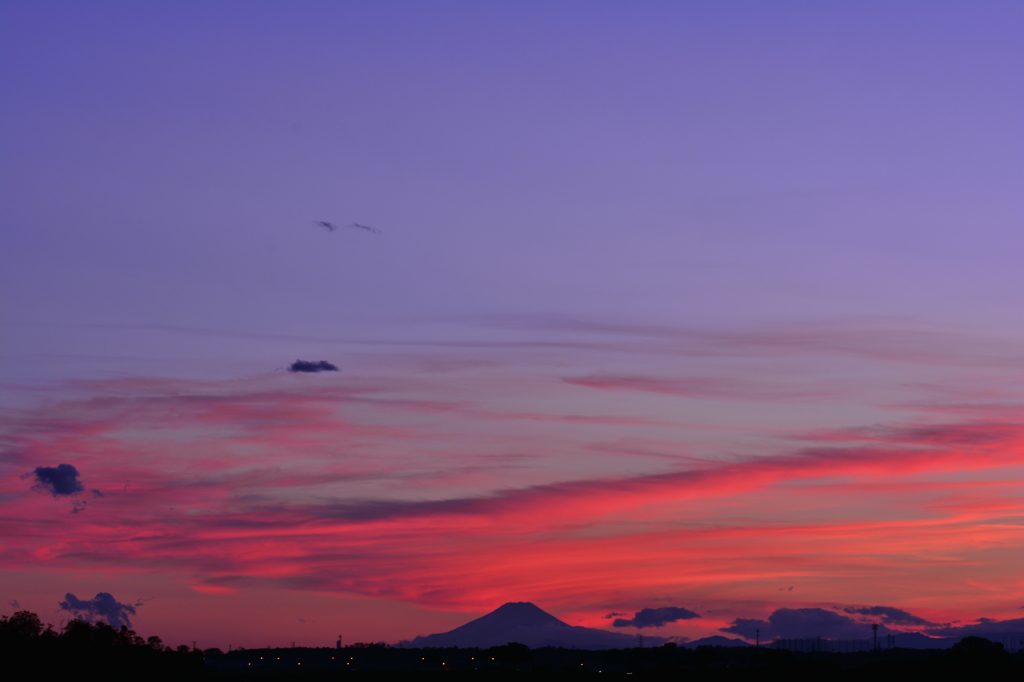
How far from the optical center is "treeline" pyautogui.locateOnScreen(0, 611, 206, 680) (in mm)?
159250

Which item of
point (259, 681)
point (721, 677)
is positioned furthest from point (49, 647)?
point (721, 677)

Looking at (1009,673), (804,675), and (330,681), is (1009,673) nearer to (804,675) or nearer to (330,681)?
(804,675)

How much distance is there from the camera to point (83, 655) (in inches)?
6654

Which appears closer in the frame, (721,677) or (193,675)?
(193,675)

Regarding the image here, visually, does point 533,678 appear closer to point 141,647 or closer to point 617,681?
point 617,681

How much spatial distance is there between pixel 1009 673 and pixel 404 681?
102557 millimetres

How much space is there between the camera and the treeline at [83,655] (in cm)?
15925

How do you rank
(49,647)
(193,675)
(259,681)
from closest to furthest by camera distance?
(49,647) → (193,675) → (259,681)

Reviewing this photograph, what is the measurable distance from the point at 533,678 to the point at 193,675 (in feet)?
193

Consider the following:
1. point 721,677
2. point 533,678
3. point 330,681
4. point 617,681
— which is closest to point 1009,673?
point 721,677

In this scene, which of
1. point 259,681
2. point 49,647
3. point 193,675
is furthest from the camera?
point 259,681

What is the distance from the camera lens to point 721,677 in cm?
19788

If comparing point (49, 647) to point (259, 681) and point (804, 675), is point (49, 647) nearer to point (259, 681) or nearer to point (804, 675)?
point (259, 681)

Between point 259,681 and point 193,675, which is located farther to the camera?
point 259,681
